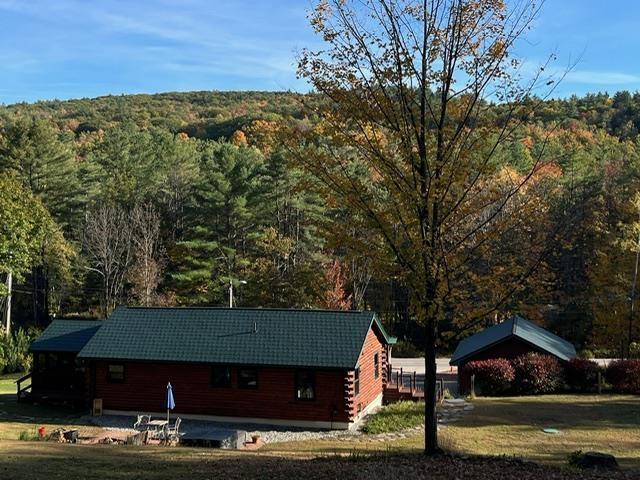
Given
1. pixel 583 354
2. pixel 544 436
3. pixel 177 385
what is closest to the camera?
pixel 544 436

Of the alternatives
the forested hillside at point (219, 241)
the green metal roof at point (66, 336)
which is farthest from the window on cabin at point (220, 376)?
the forested hillside at point (219, 241)

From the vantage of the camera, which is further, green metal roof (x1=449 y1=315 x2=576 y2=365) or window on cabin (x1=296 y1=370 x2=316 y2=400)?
green metal roof (x1=449 y1=315 x2=576 y2=365)

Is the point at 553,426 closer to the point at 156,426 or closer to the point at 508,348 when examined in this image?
the point at 508,348

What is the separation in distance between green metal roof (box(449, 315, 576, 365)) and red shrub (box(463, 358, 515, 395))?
134cm

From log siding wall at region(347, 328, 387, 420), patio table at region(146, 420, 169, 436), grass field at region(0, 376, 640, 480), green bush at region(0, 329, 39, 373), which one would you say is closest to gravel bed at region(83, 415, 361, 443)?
patio table at region(146, 420, 169, 436)

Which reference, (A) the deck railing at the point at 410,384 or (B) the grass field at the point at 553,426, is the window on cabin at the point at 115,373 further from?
(B) the grass field at the point at 553,426

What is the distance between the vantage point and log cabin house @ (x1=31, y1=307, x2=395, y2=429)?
880 inches

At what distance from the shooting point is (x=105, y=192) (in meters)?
57.3

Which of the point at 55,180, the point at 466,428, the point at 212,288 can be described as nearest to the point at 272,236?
the point at 212,288

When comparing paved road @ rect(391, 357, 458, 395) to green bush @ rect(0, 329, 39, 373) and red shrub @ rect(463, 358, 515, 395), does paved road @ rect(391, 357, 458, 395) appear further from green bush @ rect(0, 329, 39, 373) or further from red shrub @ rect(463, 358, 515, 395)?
green bush @ rect(0, 329, 39, 373)

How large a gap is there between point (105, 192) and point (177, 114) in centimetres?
8202

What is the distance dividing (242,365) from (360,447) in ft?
21.2

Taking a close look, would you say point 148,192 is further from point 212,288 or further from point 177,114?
point 177,114

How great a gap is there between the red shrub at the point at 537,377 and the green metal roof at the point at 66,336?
771 inches
